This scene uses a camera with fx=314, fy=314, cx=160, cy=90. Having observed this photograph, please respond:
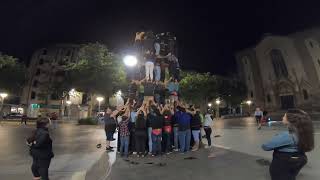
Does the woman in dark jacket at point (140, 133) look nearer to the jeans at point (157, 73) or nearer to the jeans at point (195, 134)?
the jeans at point (195, 134)

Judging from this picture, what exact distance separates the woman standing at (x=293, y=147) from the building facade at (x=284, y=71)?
210 ft

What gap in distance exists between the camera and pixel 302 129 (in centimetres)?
432

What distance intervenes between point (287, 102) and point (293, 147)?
7401 centimetres

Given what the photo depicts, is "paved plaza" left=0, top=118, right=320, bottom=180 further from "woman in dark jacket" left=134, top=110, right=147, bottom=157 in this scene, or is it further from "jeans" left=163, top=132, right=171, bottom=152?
"jeans" left=163, top=132, right=171, bottom=152

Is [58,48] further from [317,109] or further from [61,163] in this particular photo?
[61,163]

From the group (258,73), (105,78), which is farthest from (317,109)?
(105,78)

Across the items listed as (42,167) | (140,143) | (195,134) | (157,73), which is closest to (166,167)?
(140,143)

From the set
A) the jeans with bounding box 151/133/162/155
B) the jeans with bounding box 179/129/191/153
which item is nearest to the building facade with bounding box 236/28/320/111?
the jeans with bounding box 179/129/191/153

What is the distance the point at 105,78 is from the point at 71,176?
113 feet

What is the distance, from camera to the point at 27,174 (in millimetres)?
9516

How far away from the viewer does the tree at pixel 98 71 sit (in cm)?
4325

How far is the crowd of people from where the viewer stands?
38.2 feet

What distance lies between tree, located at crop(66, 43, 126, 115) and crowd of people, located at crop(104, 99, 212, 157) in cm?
3055

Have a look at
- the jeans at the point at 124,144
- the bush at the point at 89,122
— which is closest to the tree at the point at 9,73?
the bush at the point at 89,122
